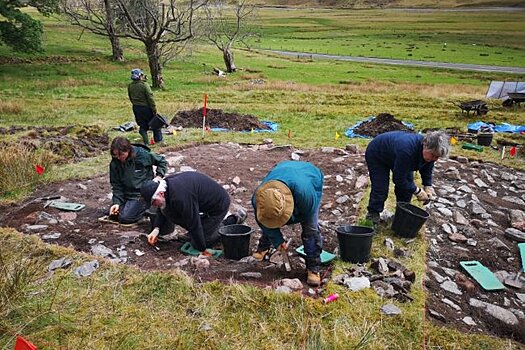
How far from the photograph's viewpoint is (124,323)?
4.39 m

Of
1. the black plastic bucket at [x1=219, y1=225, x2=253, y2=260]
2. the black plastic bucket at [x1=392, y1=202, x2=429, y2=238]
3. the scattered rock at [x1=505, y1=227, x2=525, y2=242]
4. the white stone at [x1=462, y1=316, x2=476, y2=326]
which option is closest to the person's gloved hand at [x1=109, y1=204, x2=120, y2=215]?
the black plastic bucket at [x1=219, y1=225, x2=253, y2=260]

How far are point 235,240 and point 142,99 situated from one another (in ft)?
19.9

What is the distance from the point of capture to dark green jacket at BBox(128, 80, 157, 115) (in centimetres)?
1030

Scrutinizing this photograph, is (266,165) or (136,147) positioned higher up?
(136,147)

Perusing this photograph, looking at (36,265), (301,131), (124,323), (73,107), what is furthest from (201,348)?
(73,107)

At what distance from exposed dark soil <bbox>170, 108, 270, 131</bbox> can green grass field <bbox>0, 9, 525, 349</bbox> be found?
92 cm

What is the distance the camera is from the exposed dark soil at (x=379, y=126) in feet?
43.3

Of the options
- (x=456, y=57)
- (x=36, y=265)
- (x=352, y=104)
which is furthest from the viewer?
(x=456, y=57)

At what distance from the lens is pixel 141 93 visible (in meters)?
10.4

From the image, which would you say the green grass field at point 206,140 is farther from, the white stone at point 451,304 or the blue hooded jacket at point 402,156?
the blue hooded jacket at point 402,156

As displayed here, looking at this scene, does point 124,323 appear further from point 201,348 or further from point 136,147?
point 136,147

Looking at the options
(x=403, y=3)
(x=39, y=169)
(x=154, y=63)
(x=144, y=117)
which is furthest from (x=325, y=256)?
(x=403, y=3)

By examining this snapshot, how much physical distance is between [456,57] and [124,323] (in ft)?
155

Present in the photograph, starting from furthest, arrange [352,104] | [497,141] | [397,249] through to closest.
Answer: [352,104], [497,141], [397,249]
